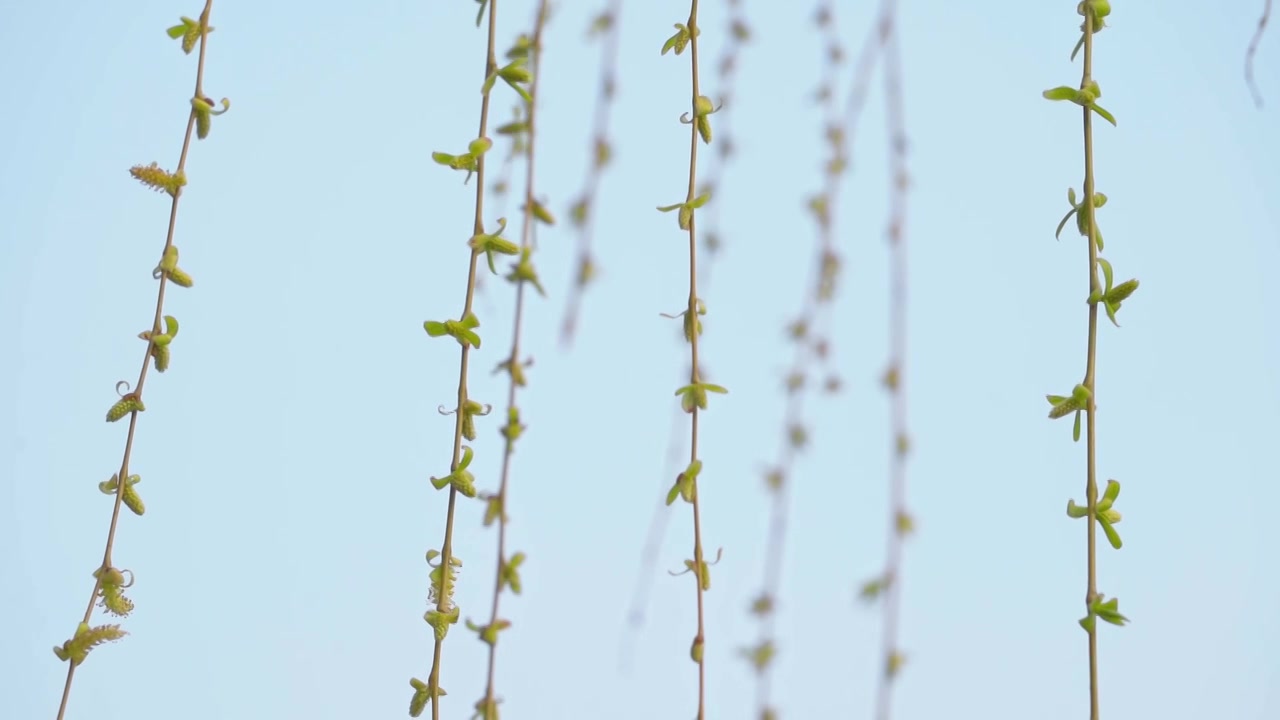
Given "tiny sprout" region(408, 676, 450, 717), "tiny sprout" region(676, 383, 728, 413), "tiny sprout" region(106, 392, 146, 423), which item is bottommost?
"tiny sprout" region(408, 676, 450, 717)

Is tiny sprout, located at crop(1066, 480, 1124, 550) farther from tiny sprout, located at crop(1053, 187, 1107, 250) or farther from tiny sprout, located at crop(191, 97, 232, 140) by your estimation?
tiny sprout, located at crop(191, 97, 232, 140)

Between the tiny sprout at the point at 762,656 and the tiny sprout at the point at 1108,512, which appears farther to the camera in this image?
the tiny sprout at the point at 762,656

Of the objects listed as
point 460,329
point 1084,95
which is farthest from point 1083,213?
point 460,329

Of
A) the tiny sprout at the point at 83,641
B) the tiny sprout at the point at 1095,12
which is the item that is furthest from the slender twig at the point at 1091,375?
the tiny sprout at the point at 83,641

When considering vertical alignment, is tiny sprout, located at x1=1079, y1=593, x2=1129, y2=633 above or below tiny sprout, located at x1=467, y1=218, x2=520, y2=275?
below

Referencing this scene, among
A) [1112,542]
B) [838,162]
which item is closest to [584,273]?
[838,162]

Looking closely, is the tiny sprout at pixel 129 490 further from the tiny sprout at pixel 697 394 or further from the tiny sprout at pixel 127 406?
the tiny sprout at pixel 697 394

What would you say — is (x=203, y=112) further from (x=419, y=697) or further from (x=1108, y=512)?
(x=1108, y=512)

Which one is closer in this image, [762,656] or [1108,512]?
[1108,512]

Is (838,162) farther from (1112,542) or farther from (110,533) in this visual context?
(110,533)

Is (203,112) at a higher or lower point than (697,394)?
higher

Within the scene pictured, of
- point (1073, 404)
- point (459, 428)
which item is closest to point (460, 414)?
point (459, 428)

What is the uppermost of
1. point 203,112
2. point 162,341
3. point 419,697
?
point 203,112

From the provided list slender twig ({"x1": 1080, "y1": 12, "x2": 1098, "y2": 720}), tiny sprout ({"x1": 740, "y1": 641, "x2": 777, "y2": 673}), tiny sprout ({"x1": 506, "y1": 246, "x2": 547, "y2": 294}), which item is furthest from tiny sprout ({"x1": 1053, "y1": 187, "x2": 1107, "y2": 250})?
tiny sprout ({"x1": 740, "y1": 641, "x2": 777, "y2": 673})
